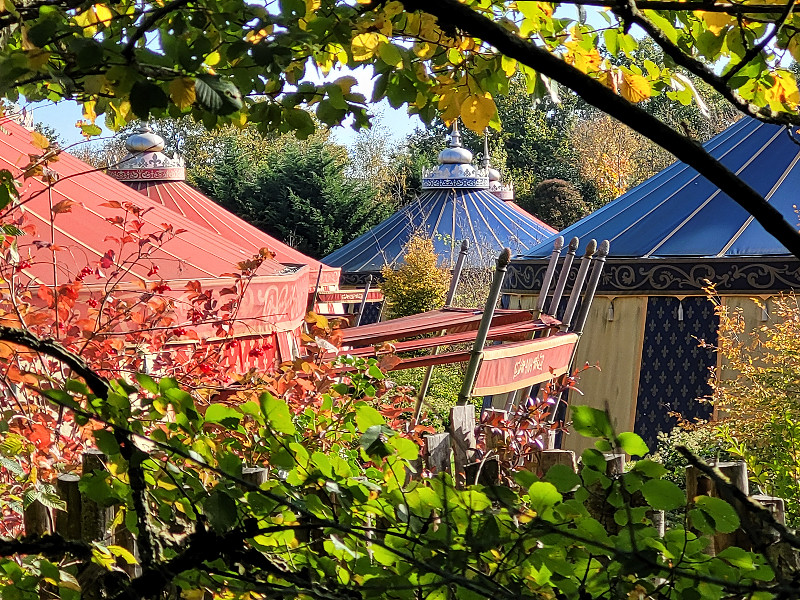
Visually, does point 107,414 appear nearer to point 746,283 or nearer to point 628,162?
point 746,283

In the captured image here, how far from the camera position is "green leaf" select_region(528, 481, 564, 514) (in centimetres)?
93

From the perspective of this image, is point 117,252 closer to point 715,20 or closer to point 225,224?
point 715,20

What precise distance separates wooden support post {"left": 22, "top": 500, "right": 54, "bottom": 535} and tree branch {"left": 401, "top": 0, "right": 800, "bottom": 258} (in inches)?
53.2

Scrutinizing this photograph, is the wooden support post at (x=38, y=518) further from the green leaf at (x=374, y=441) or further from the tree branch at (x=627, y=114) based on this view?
the tree branch at (x=627, y=114)

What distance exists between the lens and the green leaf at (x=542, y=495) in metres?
0.93

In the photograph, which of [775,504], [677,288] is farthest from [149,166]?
[775,504]

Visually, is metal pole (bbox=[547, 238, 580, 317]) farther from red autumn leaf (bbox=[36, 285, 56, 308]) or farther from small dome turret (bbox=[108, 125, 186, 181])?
small dome turret (bbox=[108, 125, 186, 181])

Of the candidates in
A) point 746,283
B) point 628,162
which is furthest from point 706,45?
point 628,162

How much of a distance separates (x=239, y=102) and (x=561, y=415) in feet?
26.3

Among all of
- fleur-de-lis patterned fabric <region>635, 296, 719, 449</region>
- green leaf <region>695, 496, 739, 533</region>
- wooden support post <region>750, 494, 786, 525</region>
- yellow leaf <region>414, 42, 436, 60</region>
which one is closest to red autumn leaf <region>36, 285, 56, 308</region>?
yellow leaf <region>414, 42, 436, 60</region>

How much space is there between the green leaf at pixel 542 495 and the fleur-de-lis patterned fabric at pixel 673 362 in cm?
736

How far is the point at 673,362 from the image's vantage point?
26.8ft

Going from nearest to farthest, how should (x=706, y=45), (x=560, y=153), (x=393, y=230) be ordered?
(x=706, y=45) → (x=393, y=230) → (x=560, y=153)

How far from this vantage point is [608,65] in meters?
1.97
